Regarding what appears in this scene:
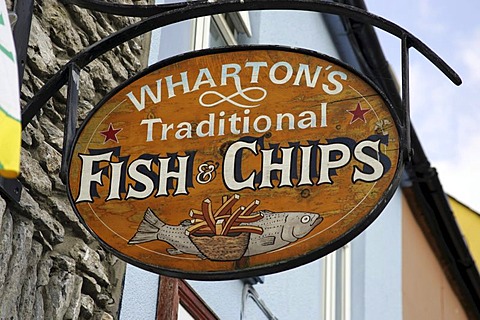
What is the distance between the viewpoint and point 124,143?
4.05 m

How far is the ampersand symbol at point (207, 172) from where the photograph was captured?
390cm

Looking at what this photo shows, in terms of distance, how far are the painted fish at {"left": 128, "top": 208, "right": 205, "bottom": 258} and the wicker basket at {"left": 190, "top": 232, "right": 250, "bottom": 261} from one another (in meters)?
0.06

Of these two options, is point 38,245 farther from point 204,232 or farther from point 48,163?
point 204,232

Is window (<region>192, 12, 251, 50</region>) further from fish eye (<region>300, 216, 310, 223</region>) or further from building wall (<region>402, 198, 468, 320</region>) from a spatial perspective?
building wall (<region>402, 198, 468, 320</region>)

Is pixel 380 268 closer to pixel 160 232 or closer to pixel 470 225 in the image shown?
pixel 160 232

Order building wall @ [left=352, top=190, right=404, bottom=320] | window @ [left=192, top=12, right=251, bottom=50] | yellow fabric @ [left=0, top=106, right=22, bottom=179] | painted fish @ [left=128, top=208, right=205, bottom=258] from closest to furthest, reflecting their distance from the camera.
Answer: yellow fabric @ [left=0, top=106, right=22, bottom=179] < painted fish @ [left=128, top=208, right=205, bottom=258] < window @ [left=192, top=12, right=251, bottom=50] < building wall @ [left=352, top=190, right=404, bottom=320]

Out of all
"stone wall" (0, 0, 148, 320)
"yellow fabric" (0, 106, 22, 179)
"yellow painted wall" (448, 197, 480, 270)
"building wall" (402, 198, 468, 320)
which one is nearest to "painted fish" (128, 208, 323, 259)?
"stone wall" (0, 0, 148, 320)

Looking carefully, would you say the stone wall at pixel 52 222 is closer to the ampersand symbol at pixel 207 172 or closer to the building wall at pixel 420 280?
the ampersand symbol at pixel 207 172

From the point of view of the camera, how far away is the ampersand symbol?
3.90 meters

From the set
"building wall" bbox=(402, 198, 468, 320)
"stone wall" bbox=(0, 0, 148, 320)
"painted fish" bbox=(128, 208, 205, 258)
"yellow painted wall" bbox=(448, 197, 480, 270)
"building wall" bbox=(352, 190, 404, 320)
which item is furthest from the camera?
"yellow painted wall" bbox=(448, 197, 480, 270)

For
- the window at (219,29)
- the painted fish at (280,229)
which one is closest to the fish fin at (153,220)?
the painted fish at (280,229)

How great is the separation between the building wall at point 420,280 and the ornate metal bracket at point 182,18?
7.04 meters

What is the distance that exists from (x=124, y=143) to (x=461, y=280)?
9392 millimetres

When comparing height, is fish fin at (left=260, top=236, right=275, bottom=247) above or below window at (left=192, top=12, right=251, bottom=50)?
below
